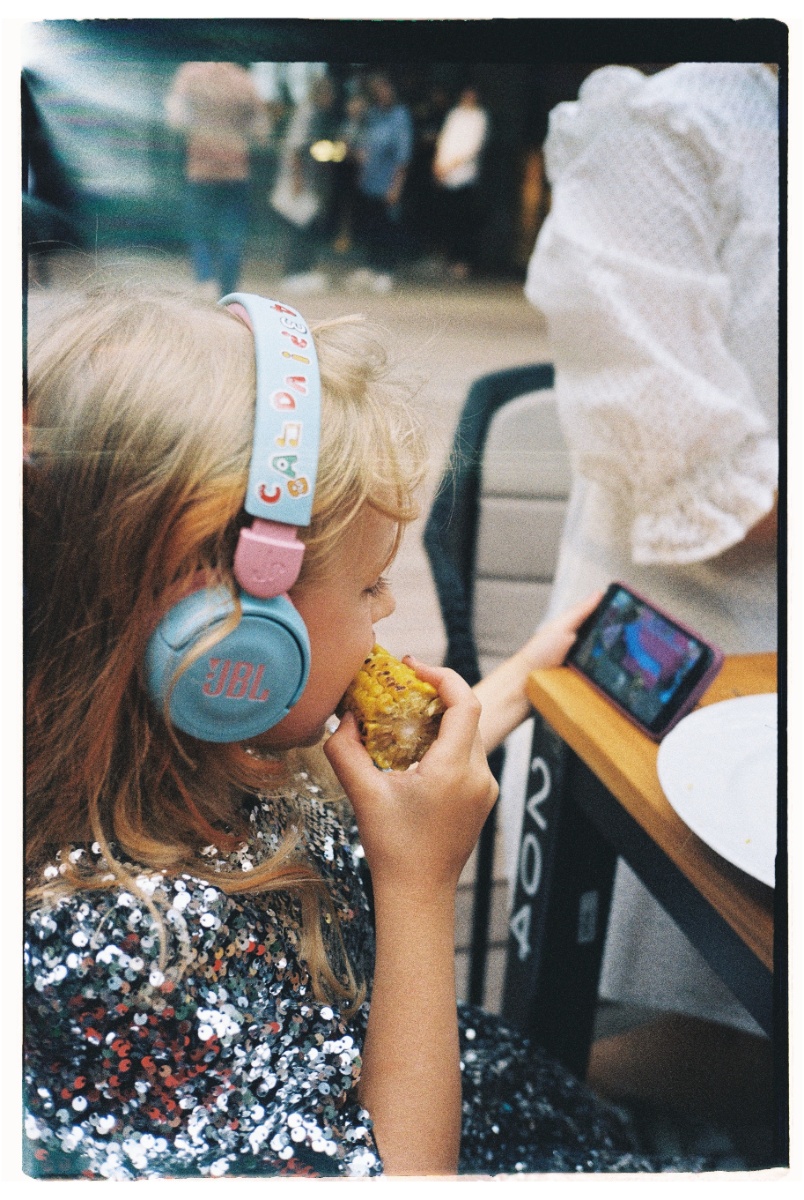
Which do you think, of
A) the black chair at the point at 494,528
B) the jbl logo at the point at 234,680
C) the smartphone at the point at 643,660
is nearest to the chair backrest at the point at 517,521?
the black chair at the point at 494,528

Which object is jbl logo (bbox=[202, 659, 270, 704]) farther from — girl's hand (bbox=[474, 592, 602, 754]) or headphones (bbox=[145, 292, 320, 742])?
girl's hand (bbox=[474, 592, 602, 754])

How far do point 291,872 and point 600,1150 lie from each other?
1.23 ft

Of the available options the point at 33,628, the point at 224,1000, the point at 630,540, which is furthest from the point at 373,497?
the point at 630,540

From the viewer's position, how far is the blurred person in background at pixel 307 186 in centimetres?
67

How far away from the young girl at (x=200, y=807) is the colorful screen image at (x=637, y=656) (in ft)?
0.74

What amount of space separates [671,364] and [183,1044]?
794 mm

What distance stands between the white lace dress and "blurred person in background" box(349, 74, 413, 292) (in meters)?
0.20

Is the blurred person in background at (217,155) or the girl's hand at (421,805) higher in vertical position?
the blurred person in background at (217,155)

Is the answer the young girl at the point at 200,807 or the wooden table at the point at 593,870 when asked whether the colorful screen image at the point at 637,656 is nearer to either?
the wooden table at the point at 593,870

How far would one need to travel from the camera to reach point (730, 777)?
71cm

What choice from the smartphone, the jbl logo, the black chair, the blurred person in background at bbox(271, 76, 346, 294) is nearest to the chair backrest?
the black chair

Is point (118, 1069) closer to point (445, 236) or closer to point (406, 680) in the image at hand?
point (406, 680)

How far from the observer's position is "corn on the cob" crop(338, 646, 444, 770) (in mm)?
660

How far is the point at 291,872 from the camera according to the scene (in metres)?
0.68
